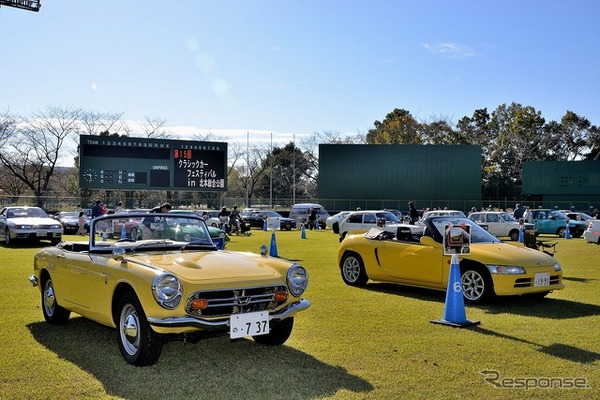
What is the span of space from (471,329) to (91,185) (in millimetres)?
34408

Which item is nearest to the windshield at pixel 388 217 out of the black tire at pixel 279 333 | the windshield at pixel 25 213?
the windshield at pixel 25 213

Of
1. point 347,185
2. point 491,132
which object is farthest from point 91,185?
point 491,132

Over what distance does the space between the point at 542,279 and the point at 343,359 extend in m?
4.92

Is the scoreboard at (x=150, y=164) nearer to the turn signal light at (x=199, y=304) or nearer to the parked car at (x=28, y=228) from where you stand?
the parked car at (x=28, y=228)

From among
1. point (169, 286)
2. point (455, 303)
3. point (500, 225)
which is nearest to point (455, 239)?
point (455, 303)

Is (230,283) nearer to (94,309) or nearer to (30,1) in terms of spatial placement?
(94,309)

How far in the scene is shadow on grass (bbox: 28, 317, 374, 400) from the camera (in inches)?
214

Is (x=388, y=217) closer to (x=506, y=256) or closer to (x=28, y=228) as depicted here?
(x=28, y=228)

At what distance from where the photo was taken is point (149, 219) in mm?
7535

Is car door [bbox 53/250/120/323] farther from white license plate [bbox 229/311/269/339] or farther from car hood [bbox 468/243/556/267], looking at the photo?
car hood [bbox 468/243/556/267]

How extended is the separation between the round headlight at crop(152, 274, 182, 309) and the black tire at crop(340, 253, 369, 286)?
6.64 meters

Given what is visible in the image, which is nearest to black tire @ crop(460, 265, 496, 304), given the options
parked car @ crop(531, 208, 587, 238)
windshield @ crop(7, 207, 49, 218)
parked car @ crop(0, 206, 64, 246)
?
parked car @ crop(0, 206, 64, 246)

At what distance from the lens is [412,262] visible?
11.0m

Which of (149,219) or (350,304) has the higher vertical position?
(149,219)
